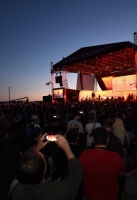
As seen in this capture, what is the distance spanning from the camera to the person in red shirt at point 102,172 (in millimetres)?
2125

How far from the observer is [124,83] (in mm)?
28891

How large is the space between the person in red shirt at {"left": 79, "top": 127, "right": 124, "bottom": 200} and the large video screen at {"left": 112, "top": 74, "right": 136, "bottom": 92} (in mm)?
26472

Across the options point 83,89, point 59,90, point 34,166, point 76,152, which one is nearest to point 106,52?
point 59,90

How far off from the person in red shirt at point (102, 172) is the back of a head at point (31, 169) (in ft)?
3.05

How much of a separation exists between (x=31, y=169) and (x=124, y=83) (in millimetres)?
29084

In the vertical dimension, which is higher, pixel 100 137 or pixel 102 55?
pixel 102 55

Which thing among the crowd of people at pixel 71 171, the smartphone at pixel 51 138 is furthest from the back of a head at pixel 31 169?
the smartphone at pixel 51 138

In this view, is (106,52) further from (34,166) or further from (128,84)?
(34,166)

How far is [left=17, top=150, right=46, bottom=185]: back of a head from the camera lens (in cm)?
136

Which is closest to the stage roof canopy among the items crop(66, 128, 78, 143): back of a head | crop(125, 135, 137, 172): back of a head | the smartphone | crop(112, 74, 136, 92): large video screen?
crop(112, 74, 136, 92): large video screen

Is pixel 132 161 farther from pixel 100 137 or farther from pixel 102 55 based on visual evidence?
pixel 102 55

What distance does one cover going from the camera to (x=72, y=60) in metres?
22.0

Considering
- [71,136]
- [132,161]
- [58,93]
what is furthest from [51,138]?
[58,93]

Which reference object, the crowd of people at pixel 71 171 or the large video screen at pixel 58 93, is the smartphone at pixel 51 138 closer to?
the crowd of people at pixel 71 171
